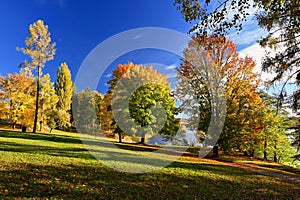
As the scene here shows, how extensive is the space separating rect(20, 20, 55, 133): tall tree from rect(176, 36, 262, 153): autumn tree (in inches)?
707

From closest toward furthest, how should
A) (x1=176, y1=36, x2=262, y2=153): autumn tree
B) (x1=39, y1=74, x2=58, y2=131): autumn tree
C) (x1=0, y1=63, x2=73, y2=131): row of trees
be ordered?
(x1=176, y1=36, x2=262, y2=153): autumn tree, (x1=0, y1=63, x2=73, y2=131): row of trees, (x1=39, y1=74, x2=58, y2=131): autumn tree

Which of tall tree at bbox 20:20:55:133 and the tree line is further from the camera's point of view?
tall tree at bbox 20:20:55:133

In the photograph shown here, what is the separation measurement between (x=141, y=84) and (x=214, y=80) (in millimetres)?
7842

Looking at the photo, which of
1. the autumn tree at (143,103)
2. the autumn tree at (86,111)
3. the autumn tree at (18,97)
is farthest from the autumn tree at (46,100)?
the autumn tree at (143,103)

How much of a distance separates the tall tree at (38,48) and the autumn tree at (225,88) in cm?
1796

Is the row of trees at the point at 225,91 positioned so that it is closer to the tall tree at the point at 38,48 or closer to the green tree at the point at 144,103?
the green tree at the point at 144,103

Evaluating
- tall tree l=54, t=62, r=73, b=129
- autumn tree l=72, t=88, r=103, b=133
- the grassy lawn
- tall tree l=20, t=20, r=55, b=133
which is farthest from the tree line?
tall tree l=54, t=62, r=73, b=129

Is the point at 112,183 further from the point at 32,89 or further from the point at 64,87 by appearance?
the point at 64,87

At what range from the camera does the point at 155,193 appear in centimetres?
748

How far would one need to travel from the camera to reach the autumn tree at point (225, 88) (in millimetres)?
17609

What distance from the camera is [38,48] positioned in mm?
25906

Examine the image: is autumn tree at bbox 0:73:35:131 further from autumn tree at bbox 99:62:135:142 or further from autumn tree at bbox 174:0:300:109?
autumn tree at bbox 174:0:300:109

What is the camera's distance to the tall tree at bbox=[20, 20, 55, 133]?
25438 millimetres

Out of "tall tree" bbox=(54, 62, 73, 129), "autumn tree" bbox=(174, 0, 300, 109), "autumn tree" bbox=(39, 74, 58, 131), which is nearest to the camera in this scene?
"autumn tree" bbox=(174, 0, 300, 109)
